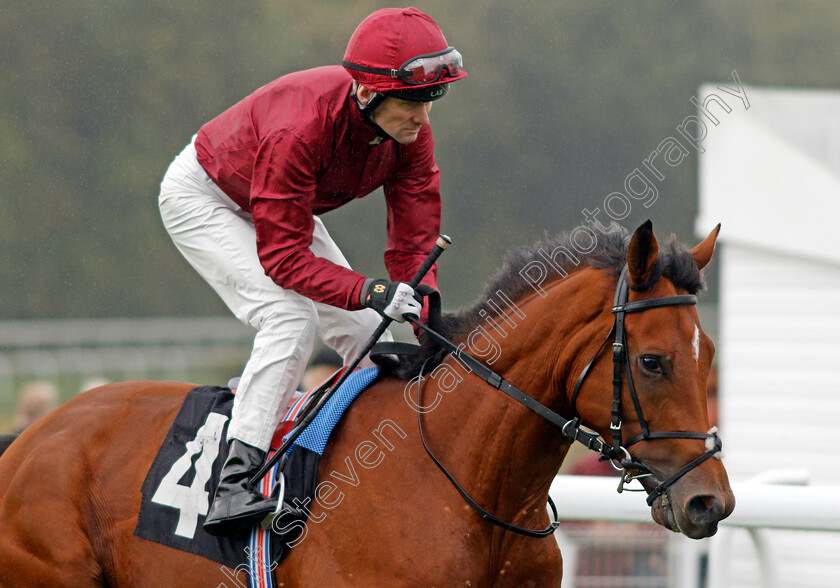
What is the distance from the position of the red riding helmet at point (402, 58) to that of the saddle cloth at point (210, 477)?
875mm

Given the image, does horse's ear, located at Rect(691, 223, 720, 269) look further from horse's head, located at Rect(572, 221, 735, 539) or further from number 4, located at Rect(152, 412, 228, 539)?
number 4, located at Rect(152, 412, 228, 539)

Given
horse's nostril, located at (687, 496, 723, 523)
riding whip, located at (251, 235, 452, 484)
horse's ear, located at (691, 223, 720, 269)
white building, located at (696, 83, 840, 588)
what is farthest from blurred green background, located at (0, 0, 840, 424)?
horse's nostril, located at (687, 496, 723, 523)

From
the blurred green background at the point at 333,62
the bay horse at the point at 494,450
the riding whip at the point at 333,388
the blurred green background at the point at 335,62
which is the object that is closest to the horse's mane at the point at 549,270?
the bay horse at the point at 494,450

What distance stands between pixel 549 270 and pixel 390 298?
463mm

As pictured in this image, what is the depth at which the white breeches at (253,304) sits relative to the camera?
9.96 feet

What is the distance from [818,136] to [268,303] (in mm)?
4744

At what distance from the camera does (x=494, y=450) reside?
282 centimetres

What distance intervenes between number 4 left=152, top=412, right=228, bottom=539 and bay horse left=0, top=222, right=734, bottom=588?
0.36 ft

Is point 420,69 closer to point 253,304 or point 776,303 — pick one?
point 253,304

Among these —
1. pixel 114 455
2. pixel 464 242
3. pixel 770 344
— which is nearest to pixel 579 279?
pixel 114 455

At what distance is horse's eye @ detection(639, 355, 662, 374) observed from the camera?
A: 258 centimetres

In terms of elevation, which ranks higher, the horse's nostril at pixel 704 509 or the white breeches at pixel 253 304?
the white breeches at pixel 253 304

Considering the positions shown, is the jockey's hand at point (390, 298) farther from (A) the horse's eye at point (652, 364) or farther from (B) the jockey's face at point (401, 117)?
(A) the horse's eye at point (652, 364)

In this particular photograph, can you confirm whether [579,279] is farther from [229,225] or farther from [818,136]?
[818,136]
